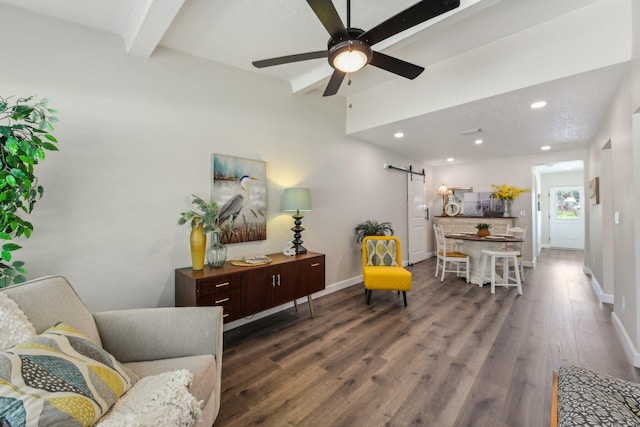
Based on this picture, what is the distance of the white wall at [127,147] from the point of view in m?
1.93

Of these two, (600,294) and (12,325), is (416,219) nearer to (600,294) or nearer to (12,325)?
(600,294)

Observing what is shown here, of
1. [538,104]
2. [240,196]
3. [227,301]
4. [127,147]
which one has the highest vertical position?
[538,104]

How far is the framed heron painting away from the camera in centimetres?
269

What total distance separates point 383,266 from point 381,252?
204 millimetres

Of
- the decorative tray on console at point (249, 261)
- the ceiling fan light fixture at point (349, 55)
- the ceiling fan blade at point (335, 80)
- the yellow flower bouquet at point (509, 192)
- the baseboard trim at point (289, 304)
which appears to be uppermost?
the ceiling fan blade at point (335, 80)

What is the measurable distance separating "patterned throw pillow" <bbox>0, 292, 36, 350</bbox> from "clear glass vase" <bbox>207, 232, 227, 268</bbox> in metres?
1.30

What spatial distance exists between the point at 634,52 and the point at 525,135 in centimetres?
226

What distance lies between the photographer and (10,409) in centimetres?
78

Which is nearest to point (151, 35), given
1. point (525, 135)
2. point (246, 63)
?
point (246, 63)

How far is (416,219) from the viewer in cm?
602

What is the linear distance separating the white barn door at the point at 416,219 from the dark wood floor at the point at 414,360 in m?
2.23

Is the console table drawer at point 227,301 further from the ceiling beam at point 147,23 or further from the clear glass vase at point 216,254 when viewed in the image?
the ceiling beam at point 147,23

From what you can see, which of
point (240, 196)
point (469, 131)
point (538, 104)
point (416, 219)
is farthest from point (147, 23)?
point (416, 219)

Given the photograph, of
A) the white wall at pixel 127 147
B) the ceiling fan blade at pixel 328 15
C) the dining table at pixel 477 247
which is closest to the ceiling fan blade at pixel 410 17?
the ceiling fan blade at pixel 328 15
